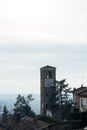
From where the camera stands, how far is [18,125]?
2539 inches

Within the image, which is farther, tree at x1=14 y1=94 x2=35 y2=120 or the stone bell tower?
the stone bell tower

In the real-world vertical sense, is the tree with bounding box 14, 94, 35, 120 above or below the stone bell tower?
below

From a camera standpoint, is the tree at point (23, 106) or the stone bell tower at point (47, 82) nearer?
the tree at point (23, 106)

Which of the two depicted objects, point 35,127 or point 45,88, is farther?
point 45,88

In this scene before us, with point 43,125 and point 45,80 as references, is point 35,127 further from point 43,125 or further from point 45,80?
point 45,80

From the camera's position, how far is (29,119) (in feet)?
214

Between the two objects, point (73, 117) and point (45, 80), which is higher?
point (45, 80)

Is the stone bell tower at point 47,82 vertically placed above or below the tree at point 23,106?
above

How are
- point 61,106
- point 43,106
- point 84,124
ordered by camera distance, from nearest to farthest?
point 84,124, point 61,106, point 43,106

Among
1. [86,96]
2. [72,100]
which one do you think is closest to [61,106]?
[72,100]

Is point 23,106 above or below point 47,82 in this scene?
below

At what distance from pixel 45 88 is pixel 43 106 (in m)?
3.15

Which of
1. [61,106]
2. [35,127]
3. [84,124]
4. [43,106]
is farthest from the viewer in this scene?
[43,106]

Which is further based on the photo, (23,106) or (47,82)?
(47,82)
